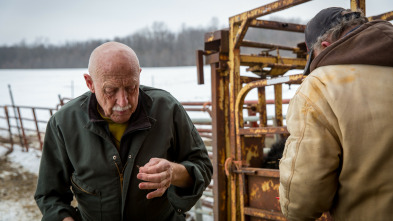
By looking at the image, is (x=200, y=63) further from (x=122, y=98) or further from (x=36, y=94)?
(x=36, y=94)

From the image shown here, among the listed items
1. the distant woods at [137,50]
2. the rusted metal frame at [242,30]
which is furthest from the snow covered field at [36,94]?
the distant woods at [137,50]

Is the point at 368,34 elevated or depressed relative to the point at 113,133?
elevated

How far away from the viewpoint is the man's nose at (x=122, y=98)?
1.61m

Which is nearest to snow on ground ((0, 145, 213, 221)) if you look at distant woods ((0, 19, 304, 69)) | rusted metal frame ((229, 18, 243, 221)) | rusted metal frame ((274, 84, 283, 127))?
rusted metal frame ((229, 18, 243, 221))

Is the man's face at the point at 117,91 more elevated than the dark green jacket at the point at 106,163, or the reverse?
the man's face at the point at 117,91

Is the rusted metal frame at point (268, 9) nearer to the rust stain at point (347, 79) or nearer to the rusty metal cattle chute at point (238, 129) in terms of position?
the rusty metal cattle chute at point (238, 129)

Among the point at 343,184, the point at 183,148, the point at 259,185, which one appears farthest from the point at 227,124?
the point at 343,184

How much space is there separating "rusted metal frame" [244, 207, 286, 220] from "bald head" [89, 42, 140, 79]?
1.72m

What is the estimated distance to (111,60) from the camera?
5.20ft

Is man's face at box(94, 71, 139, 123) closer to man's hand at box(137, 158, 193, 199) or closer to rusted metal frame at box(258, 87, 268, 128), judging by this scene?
man's hand at box(137, 158, 193, 199)

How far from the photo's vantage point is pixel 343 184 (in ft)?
4.24

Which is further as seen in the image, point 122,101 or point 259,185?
point 259,185

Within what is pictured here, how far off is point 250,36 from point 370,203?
37990 millimetres

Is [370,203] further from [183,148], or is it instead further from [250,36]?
[250,36]
